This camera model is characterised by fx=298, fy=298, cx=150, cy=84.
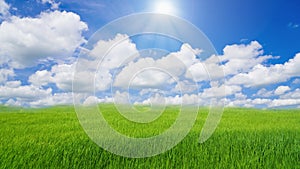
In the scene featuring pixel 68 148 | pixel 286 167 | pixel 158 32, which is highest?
pixel 158 32

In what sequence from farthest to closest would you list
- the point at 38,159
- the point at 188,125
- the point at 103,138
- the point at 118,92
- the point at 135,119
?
the point at 135,119 < the point at 188,125 < the point at 118,92 < the point at 103,138 < the point at 38,159

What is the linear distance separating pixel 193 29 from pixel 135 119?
5.07 meters

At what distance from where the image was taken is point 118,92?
819 centimetres

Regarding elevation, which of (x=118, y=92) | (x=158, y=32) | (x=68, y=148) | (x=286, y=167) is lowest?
(x=286, y=167)

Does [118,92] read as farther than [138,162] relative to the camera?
Yes

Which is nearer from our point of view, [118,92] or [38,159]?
[38,159]

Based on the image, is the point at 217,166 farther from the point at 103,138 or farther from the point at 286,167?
the point at 103,138

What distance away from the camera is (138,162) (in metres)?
6.73

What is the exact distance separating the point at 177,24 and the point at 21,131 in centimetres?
574

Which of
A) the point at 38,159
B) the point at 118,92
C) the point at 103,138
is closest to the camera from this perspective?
the point at 38,159

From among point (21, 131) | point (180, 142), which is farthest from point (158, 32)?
point (21, 131)

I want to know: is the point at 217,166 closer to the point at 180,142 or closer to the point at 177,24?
the point at 180,142

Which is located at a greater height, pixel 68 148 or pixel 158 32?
pixel 158 32

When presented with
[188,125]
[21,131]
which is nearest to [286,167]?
[188,125]
